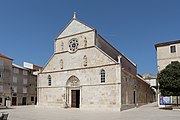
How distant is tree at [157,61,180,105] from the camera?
2556cm

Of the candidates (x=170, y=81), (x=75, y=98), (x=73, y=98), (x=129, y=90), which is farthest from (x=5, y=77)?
(x=170, y=81)

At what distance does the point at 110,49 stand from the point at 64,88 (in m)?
10.9

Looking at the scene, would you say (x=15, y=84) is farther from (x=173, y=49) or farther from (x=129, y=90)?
(x=173, y=49)

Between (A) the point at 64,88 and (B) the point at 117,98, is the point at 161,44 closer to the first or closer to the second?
(B) the point at 117,98

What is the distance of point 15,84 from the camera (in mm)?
47906

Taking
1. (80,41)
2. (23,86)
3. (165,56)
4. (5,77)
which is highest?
(80,41)

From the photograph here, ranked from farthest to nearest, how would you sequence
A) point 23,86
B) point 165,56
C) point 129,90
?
1. point 23,86
2. point 165,56
3. point 129,90

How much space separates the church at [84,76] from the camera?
86.5 ft

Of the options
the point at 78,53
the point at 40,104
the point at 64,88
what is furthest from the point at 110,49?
the point at 40,104

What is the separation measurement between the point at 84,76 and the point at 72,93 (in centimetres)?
383

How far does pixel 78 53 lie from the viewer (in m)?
30.7

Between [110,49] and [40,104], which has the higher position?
[110,49]

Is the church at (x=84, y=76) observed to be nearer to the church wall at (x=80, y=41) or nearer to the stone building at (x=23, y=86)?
the church wall at (x=80, y=41)

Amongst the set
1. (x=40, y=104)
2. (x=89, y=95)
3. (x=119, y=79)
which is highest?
(x=119, y=79)
